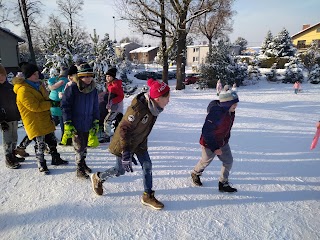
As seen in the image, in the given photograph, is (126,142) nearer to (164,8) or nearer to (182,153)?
(182,153)

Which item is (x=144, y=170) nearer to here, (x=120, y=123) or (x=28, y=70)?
(x=120, y=123)

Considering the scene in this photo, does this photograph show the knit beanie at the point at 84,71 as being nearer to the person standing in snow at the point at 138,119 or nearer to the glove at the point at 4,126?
the person standing in snow at the point at 138,119

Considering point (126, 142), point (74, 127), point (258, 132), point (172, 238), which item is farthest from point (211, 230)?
point (258, 132)

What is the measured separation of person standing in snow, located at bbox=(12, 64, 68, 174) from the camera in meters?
3.75

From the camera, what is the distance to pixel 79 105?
12.7 ft

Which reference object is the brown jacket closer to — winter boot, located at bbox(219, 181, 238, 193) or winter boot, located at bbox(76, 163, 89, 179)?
winter boot, located at bbox(76, 163, 89, 179)

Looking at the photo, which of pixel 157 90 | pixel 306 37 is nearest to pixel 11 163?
pixel 157 90

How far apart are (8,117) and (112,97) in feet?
7.03

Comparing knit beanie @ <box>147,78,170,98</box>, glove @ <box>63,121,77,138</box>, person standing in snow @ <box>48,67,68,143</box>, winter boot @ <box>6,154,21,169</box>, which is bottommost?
winter boot @ <box>6,154,21,169</box>

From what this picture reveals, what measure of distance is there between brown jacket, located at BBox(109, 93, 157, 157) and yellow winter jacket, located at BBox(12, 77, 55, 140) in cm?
160

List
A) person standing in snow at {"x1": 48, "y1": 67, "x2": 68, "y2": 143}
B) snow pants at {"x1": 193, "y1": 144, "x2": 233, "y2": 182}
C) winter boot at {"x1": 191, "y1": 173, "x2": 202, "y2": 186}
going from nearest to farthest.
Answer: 1. snow pants at {"x1": 193, "y1": 144, "x2": 233, "y2": 182}
2. winter boot at {"x1": 191, "y1": 173, "x2": 202, "y2": 186}
3. person standing in snow at {"x1": 48, "y1": 67, "x2": 68, "y2": 143}

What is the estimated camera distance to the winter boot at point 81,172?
4.12 meters

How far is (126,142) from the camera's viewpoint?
9.64ft

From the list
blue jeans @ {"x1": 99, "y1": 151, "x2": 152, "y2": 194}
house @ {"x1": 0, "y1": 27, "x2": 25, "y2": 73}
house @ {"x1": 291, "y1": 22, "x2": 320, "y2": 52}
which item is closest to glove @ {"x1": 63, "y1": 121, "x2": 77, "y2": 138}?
blue jeans @ {"x1": 99, "y1": 151, "x2": 152, "y2": 194}
